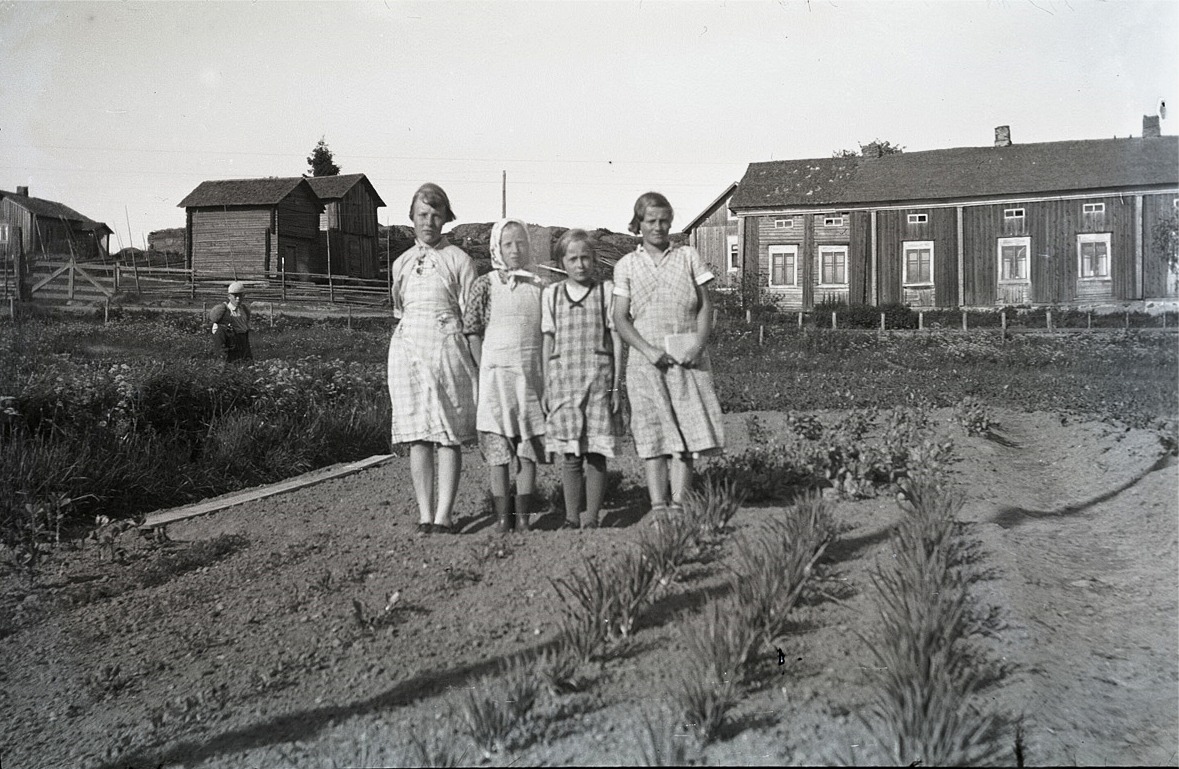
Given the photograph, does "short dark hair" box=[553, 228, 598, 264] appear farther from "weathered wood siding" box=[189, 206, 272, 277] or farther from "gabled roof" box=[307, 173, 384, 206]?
"weathered wood siding" box=[189, 206, 272, 277]

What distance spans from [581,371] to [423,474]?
936mm

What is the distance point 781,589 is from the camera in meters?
2.76

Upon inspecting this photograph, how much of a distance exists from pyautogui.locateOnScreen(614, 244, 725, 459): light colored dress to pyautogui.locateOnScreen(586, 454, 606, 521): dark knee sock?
0.20m

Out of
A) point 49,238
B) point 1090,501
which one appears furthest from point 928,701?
point 49,238

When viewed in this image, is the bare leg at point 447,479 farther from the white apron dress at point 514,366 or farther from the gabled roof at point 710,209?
the gabled roof at point 710,209

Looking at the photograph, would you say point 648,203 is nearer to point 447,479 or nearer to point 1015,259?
point 447,479

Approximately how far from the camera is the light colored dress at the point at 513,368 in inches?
146

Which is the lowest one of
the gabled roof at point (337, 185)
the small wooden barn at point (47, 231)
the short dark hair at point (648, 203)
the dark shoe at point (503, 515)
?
the dark shoe at point (503, 515)

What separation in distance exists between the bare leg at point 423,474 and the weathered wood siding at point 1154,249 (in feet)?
10.6

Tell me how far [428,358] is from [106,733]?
73.4 inches

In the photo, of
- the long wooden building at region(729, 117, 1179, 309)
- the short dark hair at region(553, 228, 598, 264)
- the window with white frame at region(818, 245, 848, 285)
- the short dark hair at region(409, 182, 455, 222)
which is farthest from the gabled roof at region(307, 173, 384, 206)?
the window with white frame at region(818, 245, 848, 285)

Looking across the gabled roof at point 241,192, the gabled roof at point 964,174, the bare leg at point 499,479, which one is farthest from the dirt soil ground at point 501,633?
the gabled roof at point 241,192

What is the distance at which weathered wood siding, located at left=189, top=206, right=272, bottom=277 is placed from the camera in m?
4.68

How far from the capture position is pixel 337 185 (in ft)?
13.7
